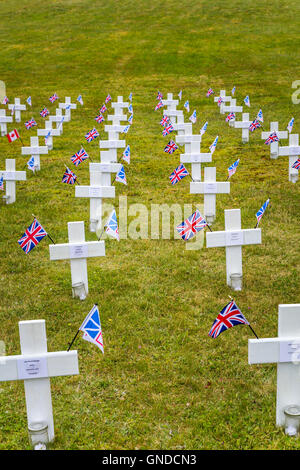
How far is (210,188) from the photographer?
9531mm

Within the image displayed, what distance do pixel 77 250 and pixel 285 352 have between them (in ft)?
11.3

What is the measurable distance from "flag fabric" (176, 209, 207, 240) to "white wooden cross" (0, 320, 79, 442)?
10.8 ft

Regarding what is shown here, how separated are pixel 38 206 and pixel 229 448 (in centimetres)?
779

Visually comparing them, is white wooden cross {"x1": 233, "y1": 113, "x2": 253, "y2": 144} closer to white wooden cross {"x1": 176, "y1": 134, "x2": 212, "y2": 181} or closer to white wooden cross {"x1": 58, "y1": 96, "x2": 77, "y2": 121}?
white wooden cross {"x1": 176, "y1": 134, "x2": 212, "y2": 181}

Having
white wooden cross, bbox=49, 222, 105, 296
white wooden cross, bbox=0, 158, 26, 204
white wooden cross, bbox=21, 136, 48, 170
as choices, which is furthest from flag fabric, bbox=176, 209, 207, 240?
white wooden cross, bbox=21, 136, 48, 170

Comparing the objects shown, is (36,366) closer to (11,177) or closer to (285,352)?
(285,352)

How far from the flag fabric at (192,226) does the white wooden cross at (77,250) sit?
118cm

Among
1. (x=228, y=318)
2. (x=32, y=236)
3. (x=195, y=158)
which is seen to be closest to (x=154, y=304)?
(x=32, y=236)

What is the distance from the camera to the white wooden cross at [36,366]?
4234 mm

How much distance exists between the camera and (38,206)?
11.1 meters

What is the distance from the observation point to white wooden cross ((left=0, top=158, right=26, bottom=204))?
1137 cm

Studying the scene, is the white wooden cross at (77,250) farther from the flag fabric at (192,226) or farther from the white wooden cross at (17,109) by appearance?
the white wooden cross at (17,109)

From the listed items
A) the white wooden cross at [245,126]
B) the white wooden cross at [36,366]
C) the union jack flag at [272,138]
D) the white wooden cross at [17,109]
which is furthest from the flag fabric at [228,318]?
the white wooden cross at [17,109]

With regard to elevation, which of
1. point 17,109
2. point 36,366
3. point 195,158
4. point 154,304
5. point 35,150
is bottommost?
point 154,304
